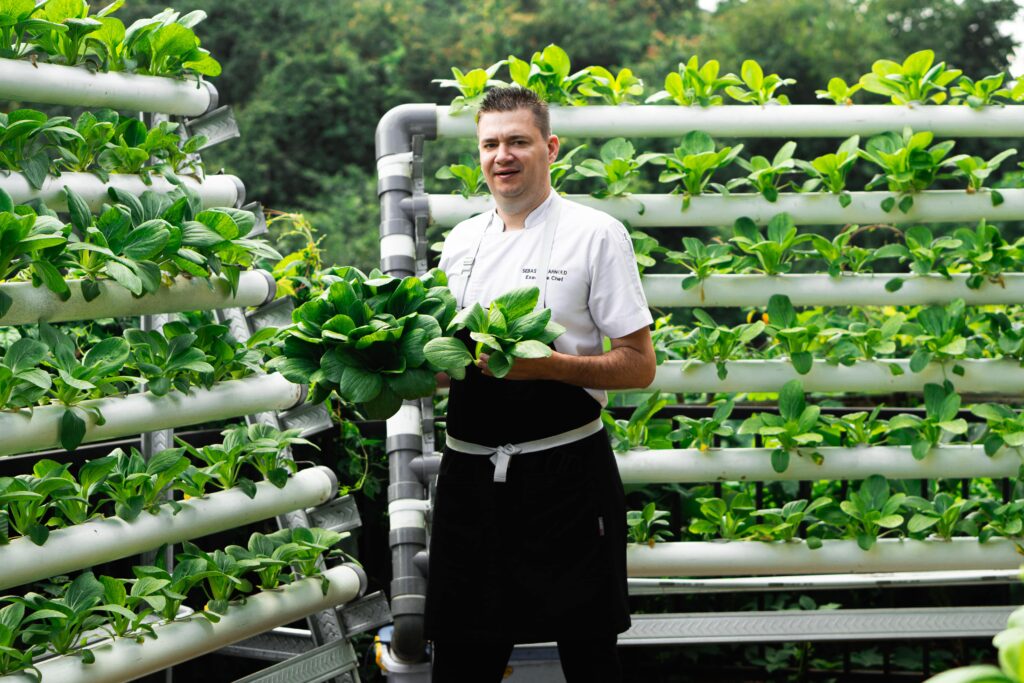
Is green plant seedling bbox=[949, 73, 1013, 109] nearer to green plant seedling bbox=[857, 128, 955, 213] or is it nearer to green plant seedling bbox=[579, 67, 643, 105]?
green plant seedling bbox=[857, 128, 955, 213]

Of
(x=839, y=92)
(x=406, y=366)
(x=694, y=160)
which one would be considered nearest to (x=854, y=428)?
(x=694, y=160)

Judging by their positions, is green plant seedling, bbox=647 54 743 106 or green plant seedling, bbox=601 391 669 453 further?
green plant seedling, bbox=647 54 743 106

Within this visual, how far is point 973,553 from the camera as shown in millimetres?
2805

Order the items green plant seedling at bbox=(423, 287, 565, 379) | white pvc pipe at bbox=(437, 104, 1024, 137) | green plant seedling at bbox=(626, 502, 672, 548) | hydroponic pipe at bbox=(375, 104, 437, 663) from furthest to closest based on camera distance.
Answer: white pvc pipe at bbox=(437, 104, 1024, 137) < green plant seedling at bbox=(626, 502, 672, 548) < hydroponic pipe at bbox=(375, 104, 437, 663) < green plant seedling at bbox=(423, 287, 565, 379)

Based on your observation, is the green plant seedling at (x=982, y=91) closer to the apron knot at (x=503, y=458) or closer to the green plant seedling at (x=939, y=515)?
the green plant seedling at (x=939, y=515)

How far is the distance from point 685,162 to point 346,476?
51.1 inches

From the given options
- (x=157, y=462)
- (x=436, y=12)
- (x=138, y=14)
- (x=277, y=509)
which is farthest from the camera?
(x=436, y=12)

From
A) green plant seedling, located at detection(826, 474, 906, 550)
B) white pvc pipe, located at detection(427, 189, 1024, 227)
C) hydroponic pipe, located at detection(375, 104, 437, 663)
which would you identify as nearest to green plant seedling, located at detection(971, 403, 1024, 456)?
green plant seedling, located at detection(826, 474, 906, 550)

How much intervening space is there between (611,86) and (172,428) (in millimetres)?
1383

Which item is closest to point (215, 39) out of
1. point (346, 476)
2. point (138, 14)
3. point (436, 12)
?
point (138, 14)

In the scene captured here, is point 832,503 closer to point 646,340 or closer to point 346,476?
point 646,340

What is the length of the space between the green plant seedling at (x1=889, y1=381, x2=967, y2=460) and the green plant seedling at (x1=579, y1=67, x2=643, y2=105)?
1079 mm

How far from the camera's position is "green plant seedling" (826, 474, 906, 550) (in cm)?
277

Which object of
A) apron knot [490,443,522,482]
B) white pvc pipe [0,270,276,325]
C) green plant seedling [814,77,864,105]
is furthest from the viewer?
green plant seedling [814,77,864,105]
